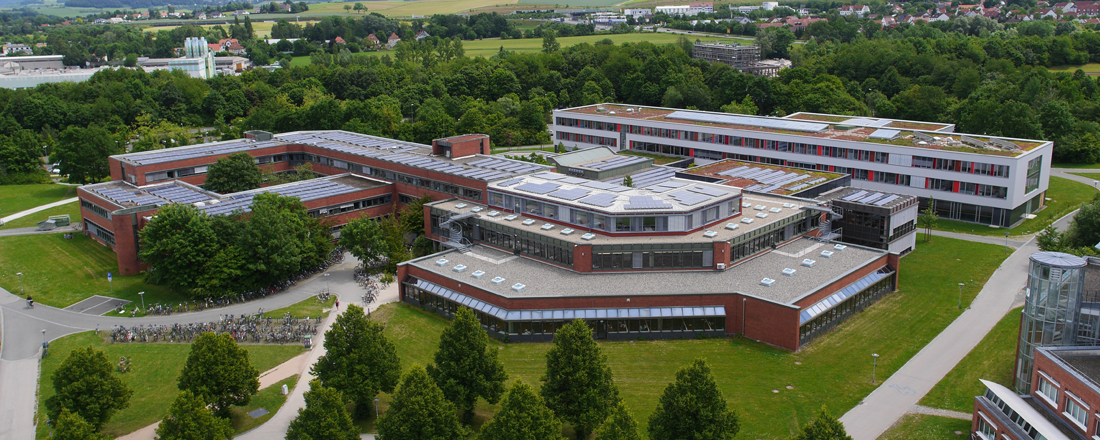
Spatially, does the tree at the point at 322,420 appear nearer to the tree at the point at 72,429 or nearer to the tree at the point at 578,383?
A: the tree at the point at 72,429

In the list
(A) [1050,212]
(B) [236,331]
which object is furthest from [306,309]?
(A) [1050,212]

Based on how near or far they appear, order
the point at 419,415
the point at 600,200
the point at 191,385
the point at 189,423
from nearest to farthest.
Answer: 1. the point at 189,423
2. the point at 419,415
3. the point at 191,385
4. the point at 600,200

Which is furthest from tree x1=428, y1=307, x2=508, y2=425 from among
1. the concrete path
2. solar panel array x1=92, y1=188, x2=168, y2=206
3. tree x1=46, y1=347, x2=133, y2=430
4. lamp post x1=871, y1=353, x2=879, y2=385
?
the concrete path

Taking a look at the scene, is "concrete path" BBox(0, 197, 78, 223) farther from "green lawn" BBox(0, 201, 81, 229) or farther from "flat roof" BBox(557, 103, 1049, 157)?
"flat roof" BBox(557, 103, 1049, 157)

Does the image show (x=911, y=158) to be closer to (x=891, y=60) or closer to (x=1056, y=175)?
(x=1056, y=175)

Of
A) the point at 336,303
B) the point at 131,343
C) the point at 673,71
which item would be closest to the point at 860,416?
the point at 336,303

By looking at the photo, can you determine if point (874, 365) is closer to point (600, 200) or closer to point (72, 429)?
point (600, 200)

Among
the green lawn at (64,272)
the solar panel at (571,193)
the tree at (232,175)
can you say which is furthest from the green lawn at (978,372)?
the tree at (232,175)
